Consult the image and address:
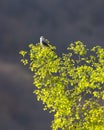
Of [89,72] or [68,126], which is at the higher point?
[89,72]

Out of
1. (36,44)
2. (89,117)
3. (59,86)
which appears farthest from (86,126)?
(36,44)

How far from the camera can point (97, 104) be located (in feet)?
186

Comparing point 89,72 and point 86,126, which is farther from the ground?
point 89,72

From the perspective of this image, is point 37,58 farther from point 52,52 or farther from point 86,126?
point 86,126

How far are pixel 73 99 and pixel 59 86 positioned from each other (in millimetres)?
1671

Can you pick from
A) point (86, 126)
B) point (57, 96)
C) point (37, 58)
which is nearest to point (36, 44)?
point (37, 58)

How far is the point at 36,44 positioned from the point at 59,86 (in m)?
4.59

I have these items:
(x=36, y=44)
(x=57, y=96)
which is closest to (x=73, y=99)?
(x=57, y=96)

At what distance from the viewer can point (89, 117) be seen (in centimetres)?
5591

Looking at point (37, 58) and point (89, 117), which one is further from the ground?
point (37, 58)

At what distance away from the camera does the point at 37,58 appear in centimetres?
5791

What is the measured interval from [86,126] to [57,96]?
3.72m

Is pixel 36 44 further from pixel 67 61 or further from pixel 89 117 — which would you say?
pixel 89 117

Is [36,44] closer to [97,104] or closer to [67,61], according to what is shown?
[67,61]
